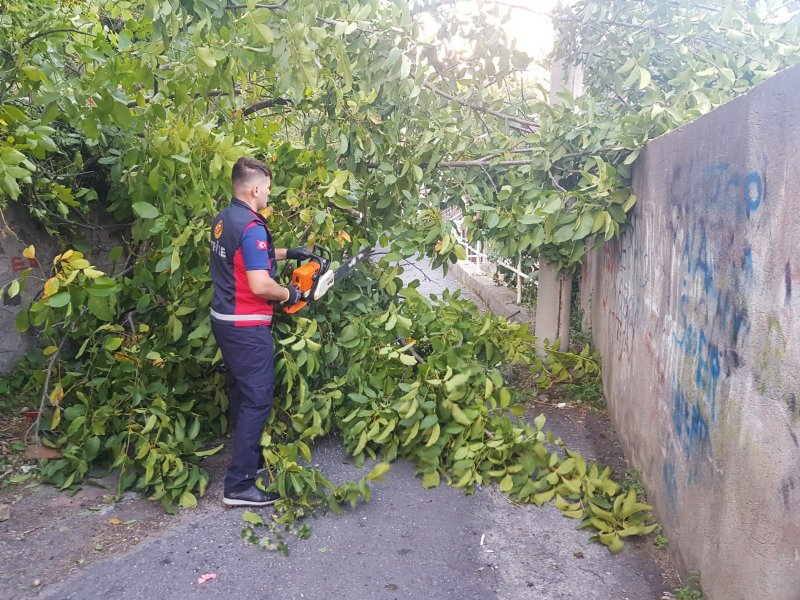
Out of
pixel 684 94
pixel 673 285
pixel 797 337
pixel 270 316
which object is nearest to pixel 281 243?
pixel 270 316

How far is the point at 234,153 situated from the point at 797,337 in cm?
278

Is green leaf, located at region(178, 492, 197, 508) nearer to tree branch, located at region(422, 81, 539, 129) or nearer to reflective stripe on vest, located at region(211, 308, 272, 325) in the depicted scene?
reflective stripe on vest, located at region(211, 308, 272, 325)

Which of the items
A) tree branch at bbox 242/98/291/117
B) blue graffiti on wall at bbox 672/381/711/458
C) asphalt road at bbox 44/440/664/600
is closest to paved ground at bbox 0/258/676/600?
asphalt road at bbox 44/440/664/600

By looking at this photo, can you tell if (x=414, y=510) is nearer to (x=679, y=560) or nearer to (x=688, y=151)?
(x=679, y=560)

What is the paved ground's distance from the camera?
2752 mm

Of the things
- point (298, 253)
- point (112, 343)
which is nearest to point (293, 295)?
point (298, 253)

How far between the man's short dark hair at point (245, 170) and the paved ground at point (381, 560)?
1.79 m

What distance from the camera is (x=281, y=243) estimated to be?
395cm

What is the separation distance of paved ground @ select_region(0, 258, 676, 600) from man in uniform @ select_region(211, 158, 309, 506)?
0.23 meters

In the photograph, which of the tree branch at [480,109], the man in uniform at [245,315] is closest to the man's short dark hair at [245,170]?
the man in uniform at [245,315]

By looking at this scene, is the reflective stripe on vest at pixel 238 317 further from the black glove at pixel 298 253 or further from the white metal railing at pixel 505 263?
the white metal railing at pixel 505 263

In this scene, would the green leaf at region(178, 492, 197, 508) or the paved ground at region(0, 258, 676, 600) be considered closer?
the paved ground at region(0, 258, 676, 600)

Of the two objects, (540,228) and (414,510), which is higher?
(540,228)

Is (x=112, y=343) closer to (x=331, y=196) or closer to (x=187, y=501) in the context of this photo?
(x=187, y=501)
